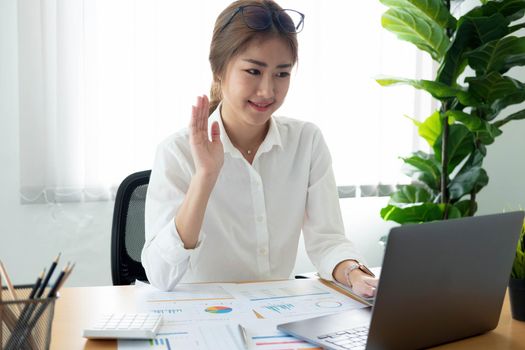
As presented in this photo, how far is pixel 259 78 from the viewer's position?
156 centimetres

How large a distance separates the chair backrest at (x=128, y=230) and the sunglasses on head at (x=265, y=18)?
1.71 ft

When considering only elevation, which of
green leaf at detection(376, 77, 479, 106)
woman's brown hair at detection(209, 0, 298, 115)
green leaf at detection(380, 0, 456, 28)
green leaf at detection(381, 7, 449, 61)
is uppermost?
green leaf at detection(380, 0, 456, 28)

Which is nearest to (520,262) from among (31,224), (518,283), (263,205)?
(518,283)

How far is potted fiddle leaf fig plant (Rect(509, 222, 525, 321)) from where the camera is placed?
1202 millimetres

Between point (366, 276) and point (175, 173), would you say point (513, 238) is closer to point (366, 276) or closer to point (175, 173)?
point (366, 276)

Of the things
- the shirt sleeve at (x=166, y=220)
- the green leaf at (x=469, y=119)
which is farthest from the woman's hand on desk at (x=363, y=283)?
the green leaf at (x=469, y=119)

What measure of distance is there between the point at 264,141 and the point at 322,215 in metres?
0.26

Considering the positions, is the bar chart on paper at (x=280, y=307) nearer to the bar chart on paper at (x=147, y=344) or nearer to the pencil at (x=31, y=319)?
the bar chart on paper at (x=147, y=344)

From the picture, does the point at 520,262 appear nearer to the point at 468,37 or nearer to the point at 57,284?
the point at 57,284

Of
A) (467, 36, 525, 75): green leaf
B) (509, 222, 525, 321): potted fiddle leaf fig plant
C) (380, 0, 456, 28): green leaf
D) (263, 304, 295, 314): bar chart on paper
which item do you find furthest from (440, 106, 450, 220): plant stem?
(263, 304, 295, 314): bar chart on paper

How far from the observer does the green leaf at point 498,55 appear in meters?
2.52

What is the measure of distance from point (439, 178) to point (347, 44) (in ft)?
2.59

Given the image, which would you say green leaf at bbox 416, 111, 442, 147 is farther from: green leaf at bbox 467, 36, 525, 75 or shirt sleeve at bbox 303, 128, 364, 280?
shirt sleeve at bbox 303, 128, 364, 280

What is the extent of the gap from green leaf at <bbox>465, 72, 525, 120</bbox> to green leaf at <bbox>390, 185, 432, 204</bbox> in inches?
19.6
